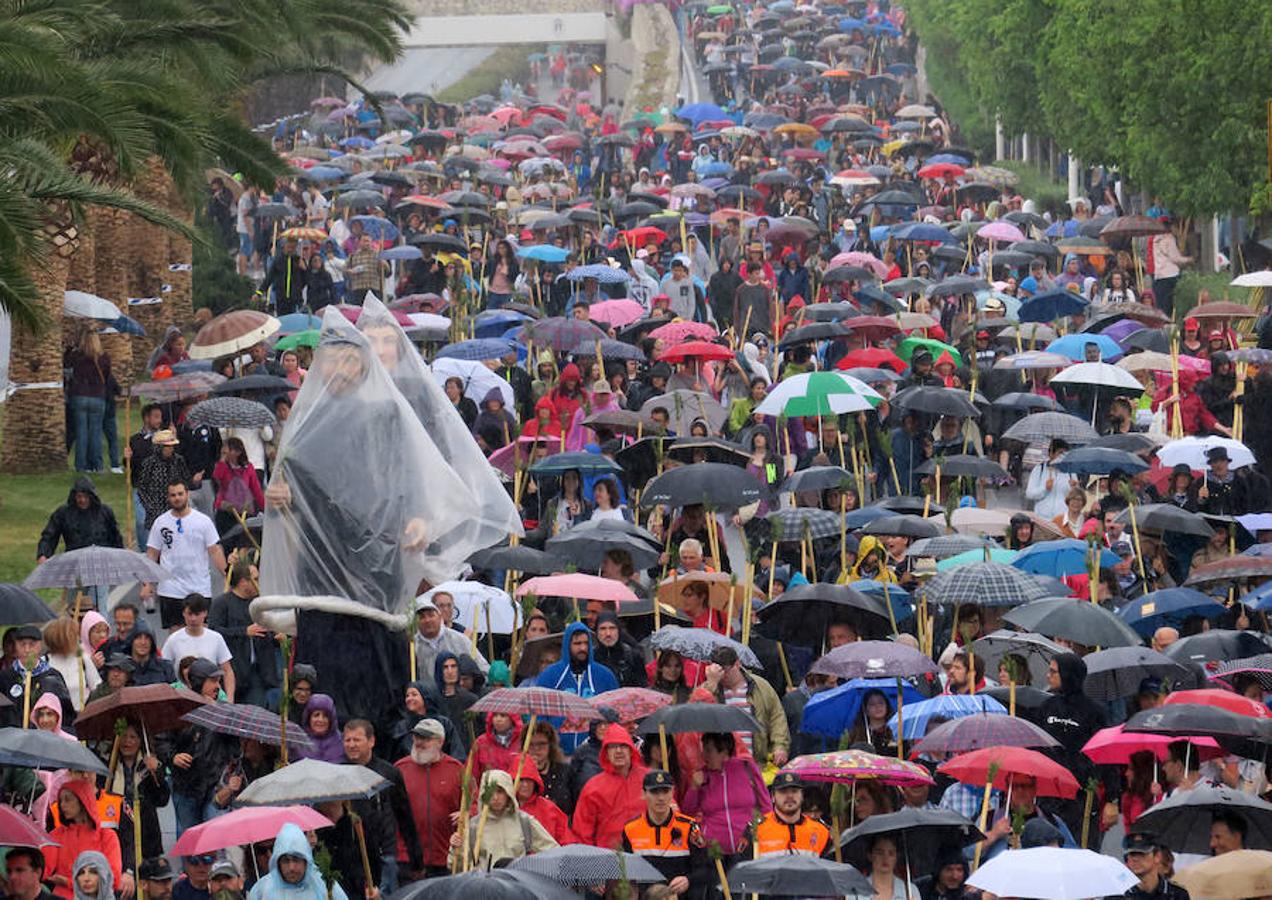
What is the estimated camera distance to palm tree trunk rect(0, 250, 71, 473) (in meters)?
28.5

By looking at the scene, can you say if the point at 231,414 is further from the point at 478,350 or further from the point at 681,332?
the point at 681,332

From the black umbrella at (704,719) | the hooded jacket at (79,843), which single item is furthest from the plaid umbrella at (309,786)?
the black umbrella at (704,719)

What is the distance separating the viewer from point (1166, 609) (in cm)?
1780

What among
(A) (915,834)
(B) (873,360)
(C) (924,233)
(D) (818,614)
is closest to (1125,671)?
(D) (818,614)

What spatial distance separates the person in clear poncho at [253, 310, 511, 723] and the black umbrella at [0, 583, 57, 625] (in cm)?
209

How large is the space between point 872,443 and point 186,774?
9.96 m

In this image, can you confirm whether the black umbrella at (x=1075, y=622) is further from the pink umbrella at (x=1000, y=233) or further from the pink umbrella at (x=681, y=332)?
the pink umbrella at (x=1000, y=233)

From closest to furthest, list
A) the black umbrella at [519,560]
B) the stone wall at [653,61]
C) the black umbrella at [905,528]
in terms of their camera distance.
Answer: the black umbrella at [519,560] → the black umbrella at [905,528] → the stone wall at [653,61]

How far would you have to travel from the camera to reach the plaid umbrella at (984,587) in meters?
17.4

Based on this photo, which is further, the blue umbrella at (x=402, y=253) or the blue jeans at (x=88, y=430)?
the blue umbrella at (x=402, y=253)

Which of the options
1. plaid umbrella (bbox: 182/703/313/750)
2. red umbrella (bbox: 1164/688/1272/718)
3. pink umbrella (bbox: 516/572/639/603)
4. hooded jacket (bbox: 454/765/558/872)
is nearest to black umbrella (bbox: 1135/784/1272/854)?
red umbrella (bbox: 1164/688/1272/718)

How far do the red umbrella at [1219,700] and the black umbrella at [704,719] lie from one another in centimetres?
201

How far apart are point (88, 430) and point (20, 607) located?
33.2 ft

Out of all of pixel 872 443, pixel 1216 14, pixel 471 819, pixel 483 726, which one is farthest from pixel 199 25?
pixel 1216 14
